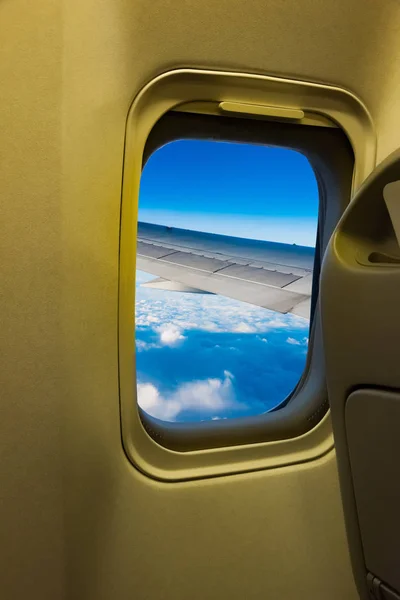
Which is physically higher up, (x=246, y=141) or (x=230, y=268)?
(x=246, y=141)

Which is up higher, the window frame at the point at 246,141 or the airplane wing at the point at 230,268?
the window frame at the point at 246,141

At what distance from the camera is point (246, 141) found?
1.43 m

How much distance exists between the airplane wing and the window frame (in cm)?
109

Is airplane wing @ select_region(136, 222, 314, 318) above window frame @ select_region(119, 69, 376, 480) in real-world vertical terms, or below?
below

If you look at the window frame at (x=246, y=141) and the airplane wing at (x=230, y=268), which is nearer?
the window frame at (x=246, y=141)

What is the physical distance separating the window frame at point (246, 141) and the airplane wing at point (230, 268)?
1.09m

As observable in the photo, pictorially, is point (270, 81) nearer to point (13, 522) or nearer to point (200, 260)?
point (13, 522)

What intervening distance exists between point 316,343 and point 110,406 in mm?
696

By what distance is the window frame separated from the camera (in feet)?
4.08

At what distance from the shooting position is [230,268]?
3.93 m

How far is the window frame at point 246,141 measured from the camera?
124 cm

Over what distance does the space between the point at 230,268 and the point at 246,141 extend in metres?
2.51

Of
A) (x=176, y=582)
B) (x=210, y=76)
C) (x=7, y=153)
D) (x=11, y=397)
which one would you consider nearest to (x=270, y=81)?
(x=210, y=76)

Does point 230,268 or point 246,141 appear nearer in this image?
point 246,141
